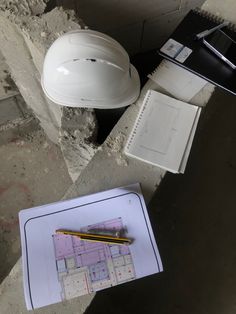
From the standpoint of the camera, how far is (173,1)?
2008 millimetres

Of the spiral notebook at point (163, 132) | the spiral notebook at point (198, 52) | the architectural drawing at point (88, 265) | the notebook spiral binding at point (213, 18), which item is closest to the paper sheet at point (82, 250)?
the architectural drawing at point (88, 265)

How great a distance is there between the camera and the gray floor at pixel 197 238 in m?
1.66

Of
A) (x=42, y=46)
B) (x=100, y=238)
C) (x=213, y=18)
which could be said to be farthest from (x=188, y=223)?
(x=42, y=46)

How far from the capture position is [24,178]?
7.25ft

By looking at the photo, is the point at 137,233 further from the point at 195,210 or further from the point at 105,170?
the point at 195,210

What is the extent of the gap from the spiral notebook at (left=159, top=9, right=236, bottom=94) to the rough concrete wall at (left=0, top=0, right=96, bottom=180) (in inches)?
15.6

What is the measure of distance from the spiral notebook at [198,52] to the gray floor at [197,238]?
27 centimetres

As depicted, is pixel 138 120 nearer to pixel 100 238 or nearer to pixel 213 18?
pixel 100 238

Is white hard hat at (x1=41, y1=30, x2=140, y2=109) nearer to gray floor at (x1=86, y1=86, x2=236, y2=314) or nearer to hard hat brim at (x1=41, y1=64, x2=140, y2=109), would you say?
hard hat brim at (x1=41, y1=64, x2=140, y2=109)

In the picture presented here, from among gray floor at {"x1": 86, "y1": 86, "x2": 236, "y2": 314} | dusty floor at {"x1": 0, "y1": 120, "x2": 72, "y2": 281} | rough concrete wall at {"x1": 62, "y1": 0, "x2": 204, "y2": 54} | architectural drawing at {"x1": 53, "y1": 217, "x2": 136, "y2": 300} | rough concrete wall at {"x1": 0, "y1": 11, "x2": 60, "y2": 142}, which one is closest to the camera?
architectural drawing at {"x1": 53, "y1": 217, "x2": 136, "y2": 300}

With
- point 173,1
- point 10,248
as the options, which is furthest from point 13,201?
point 173,1

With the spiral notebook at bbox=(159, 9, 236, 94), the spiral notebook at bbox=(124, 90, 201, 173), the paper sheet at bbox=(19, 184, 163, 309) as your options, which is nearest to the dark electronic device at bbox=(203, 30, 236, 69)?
the spiral notebook at bbox=(159, 9, 236, 94)

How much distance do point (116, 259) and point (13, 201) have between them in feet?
4.35

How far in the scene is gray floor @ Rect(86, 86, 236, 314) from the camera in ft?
5.43
